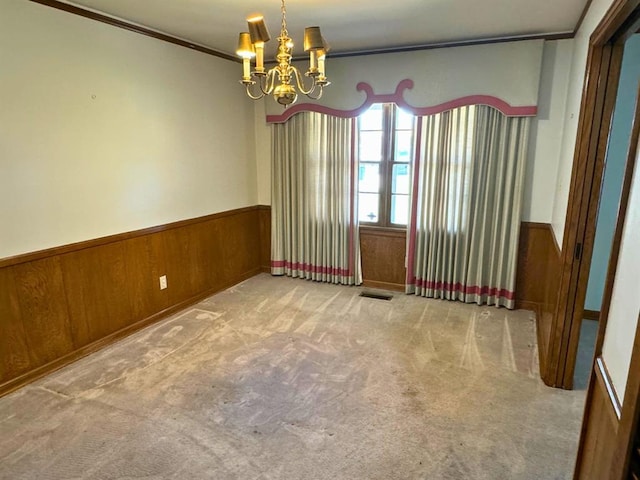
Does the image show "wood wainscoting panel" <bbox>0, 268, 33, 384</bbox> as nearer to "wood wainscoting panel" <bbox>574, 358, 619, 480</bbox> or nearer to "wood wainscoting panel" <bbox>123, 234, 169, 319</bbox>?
"wood wainscoting panel" <bbox>123, 234, 169, 319</bbox>

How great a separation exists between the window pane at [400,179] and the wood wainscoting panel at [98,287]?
68.6 inches

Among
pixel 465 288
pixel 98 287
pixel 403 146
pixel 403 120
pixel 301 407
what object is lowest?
pixel 301 407

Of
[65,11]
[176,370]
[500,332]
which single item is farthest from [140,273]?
[500,332]

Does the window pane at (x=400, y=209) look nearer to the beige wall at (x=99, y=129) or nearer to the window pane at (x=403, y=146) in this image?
the window pane at (x=403, y=146)

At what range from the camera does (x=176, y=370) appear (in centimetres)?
272

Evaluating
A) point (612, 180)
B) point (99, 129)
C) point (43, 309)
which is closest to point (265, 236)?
point (99, 129)

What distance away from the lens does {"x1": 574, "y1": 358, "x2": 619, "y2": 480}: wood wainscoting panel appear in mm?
1209

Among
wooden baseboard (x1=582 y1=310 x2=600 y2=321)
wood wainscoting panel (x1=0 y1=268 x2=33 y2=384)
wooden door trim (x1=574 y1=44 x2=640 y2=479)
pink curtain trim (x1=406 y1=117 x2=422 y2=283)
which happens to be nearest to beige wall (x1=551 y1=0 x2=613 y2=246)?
wooden baseboard (x1=582 y1=310 x2=600 y2=321)

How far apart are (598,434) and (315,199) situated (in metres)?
3.35

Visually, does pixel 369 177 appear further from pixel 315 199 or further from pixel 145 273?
pixel 145 273

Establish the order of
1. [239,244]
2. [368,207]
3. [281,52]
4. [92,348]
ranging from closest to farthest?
[281,52] < [92,348] < [368,207] < [239,244]

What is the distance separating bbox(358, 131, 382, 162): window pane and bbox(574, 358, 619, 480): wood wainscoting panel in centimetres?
302

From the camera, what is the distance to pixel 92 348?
9.80 feet

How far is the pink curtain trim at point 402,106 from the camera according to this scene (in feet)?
11.3
